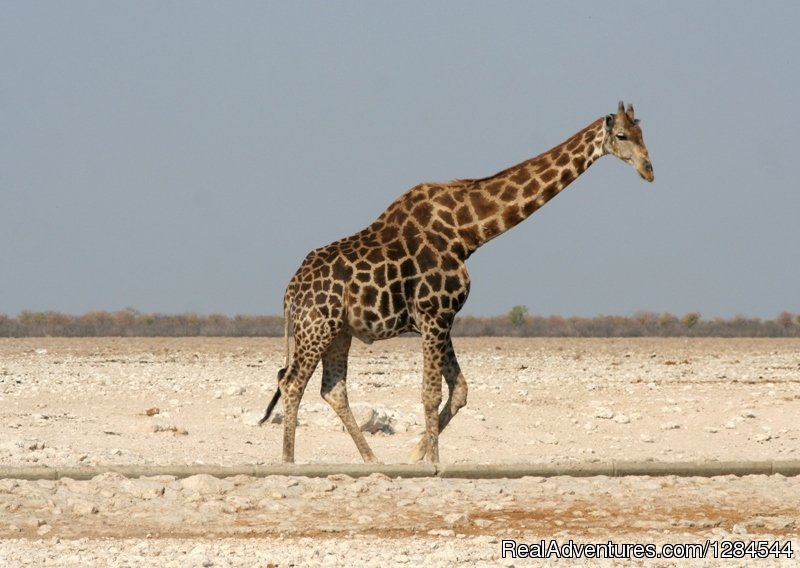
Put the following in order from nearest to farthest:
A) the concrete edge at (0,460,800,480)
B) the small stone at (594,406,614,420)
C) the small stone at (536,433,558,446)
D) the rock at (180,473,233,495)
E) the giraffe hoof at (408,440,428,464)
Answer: the rock at (180,473,233,495), the concrete edge at (0,460,800,480), the giraffe hoof at (408,440,428,464), the small stone at (536,433,558,446), the small stone at (594,406,614,420)

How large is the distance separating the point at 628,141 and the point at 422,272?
214 centimetres

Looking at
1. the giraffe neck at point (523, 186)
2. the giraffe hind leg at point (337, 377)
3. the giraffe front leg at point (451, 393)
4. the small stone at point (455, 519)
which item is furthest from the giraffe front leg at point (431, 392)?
the small stone at point (455, 519)

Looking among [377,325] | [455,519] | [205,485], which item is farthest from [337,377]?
[455,519]

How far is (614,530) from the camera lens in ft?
31.0

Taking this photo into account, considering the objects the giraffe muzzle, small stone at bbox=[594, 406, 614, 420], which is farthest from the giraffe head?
small stone at bbox=[594, 406, 614, 420]

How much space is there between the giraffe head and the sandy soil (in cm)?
314

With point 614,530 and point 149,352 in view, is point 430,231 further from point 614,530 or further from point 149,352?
point 149,352

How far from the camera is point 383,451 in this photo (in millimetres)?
16203

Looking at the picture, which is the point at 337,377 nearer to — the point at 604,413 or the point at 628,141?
the point at 628,141

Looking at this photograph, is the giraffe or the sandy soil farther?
the giraffe

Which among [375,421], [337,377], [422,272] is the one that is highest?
[422,272]

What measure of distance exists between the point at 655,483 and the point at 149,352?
2539 centimetres

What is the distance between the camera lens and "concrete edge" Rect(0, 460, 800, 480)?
35.4 ft

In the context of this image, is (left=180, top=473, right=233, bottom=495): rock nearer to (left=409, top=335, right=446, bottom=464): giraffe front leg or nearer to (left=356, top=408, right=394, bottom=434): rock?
(left=409, top=335, right=446, bottom=464): giraffe front leg
